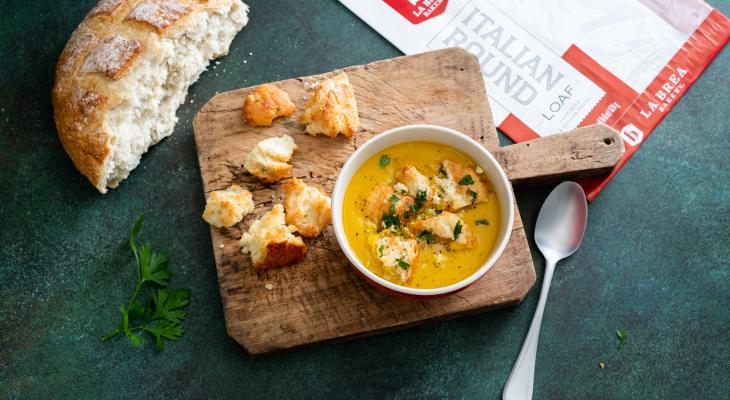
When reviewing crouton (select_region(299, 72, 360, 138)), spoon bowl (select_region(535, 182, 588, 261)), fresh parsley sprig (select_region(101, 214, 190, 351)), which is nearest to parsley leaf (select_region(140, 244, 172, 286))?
fresh parsley sprig (select_region(101, 214, 190, 351))

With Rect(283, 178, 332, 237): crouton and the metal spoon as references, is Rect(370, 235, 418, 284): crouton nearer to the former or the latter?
Rect(283, 178, 332, 237): crouton

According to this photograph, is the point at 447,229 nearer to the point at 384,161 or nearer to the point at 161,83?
the point at 384,161

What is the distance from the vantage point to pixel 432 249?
2.30 m

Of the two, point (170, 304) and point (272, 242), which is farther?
point (170, 304)

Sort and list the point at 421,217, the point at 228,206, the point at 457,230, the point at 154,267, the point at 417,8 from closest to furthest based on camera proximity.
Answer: the point at 457,230 → the point at 421,217 → the point at 228,206 → the point at 154,267 → the point at 417,8

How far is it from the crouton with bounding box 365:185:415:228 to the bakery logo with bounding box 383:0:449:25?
109cm

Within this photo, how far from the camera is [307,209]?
2541mm

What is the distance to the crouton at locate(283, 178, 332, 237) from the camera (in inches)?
99.7

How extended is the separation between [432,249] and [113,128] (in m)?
1.43

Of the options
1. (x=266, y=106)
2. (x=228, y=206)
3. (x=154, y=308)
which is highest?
(x=266, y=106)

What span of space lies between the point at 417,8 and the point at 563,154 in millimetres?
1006

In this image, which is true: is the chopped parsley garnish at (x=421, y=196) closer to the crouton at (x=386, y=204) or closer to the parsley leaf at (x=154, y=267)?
the crouton at (x=386, y=204)

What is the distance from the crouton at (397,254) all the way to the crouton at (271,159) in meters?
0.54

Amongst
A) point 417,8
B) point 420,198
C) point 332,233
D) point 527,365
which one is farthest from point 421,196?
point 417,8
